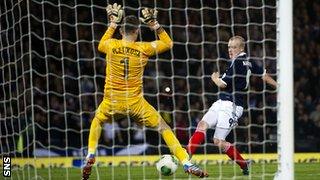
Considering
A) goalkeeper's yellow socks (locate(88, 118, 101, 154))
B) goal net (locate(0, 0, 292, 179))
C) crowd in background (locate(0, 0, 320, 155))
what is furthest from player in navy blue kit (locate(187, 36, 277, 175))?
crowd in background (locate(0, 0, 320, 155))

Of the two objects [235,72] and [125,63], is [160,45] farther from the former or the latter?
[235,72]

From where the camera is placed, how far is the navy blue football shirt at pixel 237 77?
31.6 feet

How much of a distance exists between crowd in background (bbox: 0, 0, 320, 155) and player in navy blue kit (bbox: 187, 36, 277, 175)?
7.81 ft

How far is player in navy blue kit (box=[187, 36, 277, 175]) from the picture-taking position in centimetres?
965

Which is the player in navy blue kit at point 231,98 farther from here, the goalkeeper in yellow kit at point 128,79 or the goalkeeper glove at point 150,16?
the goalkeeper glove at point 150,16

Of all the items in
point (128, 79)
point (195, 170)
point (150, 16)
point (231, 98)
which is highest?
point (150, 16)

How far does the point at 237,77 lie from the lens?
31.9ft

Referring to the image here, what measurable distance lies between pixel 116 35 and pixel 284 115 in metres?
7.97

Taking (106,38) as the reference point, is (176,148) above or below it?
below

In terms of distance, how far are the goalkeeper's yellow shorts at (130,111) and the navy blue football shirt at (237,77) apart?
909 millimetres

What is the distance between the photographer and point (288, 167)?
289 inches

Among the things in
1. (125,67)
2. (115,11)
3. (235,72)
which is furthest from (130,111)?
(235,72)

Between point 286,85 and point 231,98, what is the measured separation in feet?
8.32

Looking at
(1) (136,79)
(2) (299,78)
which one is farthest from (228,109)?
(2) (299,78)
